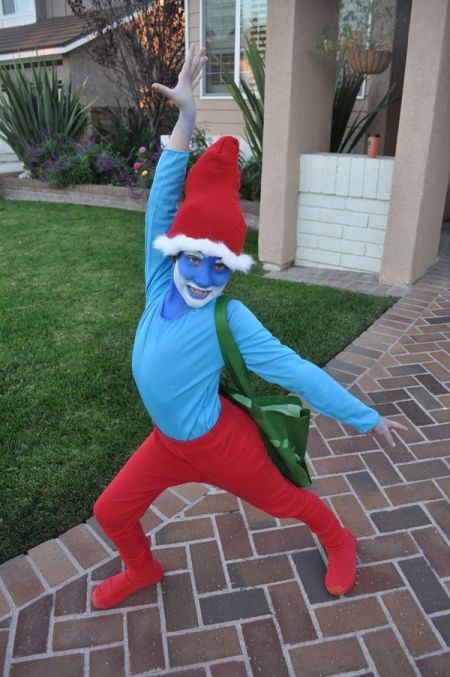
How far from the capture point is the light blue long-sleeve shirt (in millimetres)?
1702

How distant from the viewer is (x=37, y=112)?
1115cm

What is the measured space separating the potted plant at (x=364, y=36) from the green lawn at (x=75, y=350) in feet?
7.97

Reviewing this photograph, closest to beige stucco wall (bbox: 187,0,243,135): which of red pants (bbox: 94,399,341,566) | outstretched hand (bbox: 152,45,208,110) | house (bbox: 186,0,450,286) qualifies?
house (bbox: 186,0,450,286)

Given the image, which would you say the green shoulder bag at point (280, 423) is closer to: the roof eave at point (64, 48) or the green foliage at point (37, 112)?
the green foliage at point (37, 112)

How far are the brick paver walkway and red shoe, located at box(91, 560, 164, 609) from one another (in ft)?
0.12

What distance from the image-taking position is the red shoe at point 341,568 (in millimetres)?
2148

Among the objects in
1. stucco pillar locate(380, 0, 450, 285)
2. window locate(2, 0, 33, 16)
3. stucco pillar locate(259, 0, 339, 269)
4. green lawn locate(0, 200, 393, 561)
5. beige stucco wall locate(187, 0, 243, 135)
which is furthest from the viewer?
window locate(2, 0, 33, 16)

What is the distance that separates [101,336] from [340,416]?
10.1ft

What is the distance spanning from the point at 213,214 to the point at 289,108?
15.1ft

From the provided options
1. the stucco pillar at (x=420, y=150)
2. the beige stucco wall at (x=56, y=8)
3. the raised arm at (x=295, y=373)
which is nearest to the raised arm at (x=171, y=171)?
the raised arm at (x=295, y=373)

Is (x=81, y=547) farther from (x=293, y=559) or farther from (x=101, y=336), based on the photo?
(x=101, y=336)

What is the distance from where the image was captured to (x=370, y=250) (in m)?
6.08

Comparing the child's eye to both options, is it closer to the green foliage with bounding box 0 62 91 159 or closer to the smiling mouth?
the smiling mouth

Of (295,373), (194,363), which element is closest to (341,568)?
(295,373)
